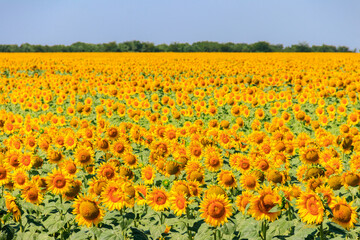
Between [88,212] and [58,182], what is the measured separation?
35.0 inches

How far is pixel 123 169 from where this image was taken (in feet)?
13.8

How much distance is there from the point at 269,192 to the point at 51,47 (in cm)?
8465

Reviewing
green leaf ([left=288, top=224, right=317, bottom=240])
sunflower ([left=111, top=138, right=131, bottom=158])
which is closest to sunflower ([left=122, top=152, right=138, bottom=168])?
sunflower ([left=111, top=138, right=131, bottom=158])

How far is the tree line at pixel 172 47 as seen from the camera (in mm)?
74875

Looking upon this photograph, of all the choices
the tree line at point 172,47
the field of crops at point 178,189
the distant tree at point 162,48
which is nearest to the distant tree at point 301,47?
the tree line at point 172,47

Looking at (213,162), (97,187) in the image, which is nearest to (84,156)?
(97,187)

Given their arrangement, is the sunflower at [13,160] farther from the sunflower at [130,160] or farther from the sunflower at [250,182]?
the sunflower at [250,182]

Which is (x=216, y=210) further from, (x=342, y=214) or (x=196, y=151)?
(x=196, y=151)

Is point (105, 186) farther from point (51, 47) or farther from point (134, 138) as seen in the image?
point (51, 47)

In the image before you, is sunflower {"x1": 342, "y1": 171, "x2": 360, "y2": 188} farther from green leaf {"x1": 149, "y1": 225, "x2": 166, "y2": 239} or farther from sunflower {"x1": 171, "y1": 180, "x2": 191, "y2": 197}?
green leaf {"x1": 149, "y1": 225, "x2": 166, "y2": 239}

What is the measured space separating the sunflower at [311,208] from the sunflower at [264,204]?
0.73 ft

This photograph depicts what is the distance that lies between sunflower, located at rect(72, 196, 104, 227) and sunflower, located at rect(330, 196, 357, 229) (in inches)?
92.2

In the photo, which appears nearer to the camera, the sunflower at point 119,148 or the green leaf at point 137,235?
the green leaf at point 137,235

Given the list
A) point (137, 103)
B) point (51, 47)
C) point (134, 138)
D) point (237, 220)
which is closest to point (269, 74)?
point (137, 103)
